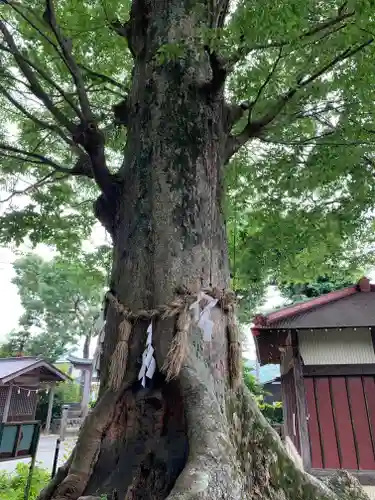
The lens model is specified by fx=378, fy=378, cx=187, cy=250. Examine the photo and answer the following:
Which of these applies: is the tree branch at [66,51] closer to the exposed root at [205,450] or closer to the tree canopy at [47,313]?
the exposed root at [205,450]

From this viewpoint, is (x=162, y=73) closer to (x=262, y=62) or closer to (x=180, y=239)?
(x=262, y=62)

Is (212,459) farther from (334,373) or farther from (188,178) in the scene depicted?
(334,373)

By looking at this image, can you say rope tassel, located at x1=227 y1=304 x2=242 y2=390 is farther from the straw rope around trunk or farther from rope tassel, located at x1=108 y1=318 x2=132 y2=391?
rope tassel, located at x1=108 y1=318 x2=132 y2=391

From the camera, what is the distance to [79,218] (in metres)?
5.35

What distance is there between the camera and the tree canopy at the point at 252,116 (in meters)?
2.35

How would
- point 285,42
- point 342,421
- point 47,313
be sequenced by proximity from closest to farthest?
point 285,42
point 342,421
point 47,313

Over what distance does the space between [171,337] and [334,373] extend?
165 inches

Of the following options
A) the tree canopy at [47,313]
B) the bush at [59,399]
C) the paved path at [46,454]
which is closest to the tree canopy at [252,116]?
the paved path at [46,454]

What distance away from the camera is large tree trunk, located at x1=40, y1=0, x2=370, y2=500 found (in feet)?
5.04

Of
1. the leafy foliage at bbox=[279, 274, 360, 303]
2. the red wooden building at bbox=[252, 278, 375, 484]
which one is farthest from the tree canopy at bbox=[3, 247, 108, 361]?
the red wooden building at bbox=[252, 278, 375, 484]

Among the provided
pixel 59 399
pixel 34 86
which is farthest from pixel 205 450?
pixel 59 399

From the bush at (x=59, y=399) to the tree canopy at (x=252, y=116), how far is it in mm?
17109

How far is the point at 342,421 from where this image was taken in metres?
4.98

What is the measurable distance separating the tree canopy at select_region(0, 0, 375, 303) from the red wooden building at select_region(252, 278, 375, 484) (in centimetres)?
55
